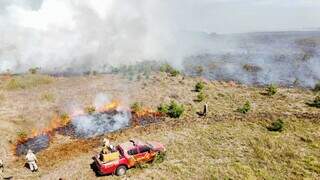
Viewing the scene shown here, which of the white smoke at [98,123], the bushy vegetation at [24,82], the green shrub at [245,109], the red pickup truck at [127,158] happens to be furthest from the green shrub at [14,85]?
the green shrub at [245,109]

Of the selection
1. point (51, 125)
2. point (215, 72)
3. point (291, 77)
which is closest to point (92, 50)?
point (215, 72)

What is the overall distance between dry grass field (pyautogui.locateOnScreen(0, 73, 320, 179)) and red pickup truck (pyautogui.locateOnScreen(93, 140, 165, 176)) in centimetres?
60

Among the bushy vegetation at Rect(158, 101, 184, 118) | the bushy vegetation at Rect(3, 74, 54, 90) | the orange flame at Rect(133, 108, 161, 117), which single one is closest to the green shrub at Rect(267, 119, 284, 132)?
the bushy vegetation at Rect(158, 101, 184, 118)

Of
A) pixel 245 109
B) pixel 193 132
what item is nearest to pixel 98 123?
pixel 193 132

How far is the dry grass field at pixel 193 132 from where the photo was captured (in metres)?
30.7

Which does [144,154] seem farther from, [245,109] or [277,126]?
[245,109]

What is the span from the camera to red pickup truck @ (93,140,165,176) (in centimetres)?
2923

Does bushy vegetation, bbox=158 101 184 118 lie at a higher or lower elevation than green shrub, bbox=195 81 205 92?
lower

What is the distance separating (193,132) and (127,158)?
28.4ft

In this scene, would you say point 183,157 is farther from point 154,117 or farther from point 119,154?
point 154,117

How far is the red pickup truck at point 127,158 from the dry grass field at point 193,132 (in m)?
0.60

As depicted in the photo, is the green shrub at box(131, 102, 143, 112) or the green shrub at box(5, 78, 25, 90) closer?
the green shrub at box(131, 102, 143, 112)

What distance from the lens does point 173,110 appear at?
1603 inches

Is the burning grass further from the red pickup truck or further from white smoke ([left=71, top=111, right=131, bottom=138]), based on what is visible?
the red pickup truck
